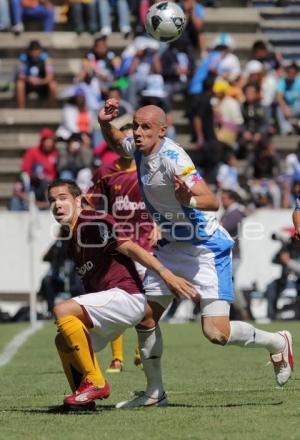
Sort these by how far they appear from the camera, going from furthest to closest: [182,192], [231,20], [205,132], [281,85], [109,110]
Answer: [231,20], [281,85], [205,132], [109,110], [182,192]

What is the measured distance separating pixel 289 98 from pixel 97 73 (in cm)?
377

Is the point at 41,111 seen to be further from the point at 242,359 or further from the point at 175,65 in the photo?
the point at 242,359

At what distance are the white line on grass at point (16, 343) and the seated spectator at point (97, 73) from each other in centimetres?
595

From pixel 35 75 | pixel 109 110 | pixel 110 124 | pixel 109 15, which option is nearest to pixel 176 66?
Answer: pixel 109 15

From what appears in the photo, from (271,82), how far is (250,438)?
17.2m

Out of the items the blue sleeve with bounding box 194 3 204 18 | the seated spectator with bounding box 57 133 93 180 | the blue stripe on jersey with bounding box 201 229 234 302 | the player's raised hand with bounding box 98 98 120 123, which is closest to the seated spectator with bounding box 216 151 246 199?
the seated spectator with bounding box 57 133 93 180

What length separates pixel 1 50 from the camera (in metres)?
25.1

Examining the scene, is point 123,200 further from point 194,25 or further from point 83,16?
point 83,16

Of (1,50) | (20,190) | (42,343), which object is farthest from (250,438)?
(1,50)

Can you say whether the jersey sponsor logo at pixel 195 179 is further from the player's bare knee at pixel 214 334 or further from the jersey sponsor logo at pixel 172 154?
the player's bare knee at pixel 214 334

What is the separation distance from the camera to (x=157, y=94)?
22.5 m

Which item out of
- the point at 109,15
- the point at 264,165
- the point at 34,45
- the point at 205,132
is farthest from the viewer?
the point at 109,15

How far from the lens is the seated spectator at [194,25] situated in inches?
942

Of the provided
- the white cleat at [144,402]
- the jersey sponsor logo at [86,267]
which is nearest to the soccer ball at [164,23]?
the jersey sponsor logo at [86,267]
